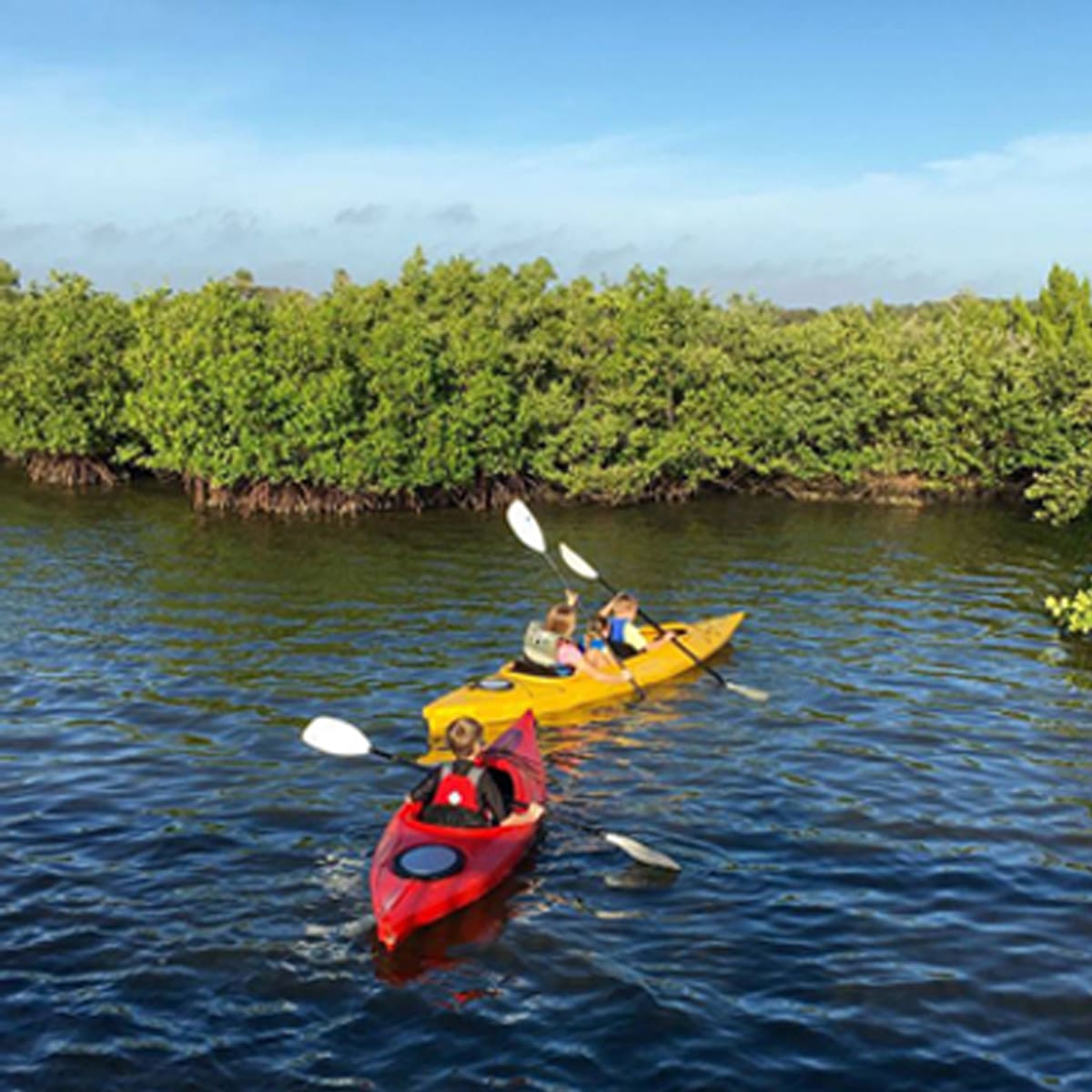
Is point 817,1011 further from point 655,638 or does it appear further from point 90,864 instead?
point 655,638

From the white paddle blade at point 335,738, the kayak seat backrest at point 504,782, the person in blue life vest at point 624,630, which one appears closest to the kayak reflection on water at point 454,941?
the kayak seat backrest at point 504,782

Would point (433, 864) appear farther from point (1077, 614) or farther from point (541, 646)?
point (1077, 614)

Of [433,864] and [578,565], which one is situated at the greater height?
[578,565]

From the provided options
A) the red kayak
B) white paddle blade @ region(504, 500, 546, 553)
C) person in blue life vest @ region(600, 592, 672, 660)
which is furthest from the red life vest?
white paddle blade @ region(504, 500, 546, 553)

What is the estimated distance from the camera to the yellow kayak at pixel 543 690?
1507cm

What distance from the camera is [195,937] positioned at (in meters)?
9.55

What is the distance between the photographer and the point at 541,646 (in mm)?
16438

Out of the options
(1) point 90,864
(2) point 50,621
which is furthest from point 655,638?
(2) point 50,621

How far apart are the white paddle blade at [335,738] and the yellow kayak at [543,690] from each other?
9.11 feet

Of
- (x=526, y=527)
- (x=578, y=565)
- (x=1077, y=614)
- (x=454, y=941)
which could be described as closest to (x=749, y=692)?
(x=578, y=565)

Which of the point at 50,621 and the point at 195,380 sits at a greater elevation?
the point at 195,380

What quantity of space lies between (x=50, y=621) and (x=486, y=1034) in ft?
51.7

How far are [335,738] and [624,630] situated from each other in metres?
6.88

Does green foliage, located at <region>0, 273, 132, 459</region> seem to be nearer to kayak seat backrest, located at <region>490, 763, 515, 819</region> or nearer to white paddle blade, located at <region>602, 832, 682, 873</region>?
kayak seat backrest, located at <region>490, 763, 515, 819</region>
